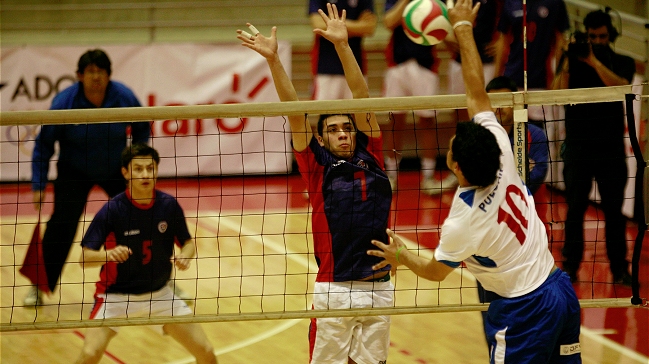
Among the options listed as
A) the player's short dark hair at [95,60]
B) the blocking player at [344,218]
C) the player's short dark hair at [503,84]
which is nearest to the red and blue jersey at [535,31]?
the player's short dark hair at [503,84]

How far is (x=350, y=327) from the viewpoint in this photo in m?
4.79

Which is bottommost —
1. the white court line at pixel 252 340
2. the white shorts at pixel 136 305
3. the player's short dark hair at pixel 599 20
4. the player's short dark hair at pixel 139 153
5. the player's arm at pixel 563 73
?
the white court line at pixel 252 340

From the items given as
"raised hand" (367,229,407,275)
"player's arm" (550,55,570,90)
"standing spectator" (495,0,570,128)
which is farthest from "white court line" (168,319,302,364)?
"standing spectator" (495,0,570,128)

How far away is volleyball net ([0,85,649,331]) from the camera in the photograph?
463cm

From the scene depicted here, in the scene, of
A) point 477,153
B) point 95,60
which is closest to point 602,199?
point 477,153

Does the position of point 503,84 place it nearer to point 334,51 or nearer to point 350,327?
point 350,327

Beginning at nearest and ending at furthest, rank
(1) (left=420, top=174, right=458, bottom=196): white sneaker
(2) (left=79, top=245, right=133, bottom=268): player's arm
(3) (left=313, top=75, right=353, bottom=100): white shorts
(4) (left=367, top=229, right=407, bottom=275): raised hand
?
1. (4) (left=367, top=229, right=407, bottom=275): raised hand
2. (2) (left=79, top=245, right=133, bottom=268): player's arm
3. (3) (left=313, top=75, right=353, bottom=100): white shorts
4. (1) (left=420, top=174, right=458, bottom=196): white sneaker

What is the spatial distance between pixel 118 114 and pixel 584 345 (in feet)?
13.1

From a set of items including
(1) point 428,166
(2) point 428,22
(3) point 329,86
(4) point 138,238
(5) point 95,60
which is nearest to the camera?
(4) point 138,238

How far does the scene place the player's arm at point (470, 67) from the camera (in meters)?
4.28

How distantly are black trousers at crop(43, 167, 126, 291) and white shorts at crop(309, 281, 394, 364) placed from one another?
321cm

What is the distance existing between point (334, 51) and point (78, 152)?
140 inches

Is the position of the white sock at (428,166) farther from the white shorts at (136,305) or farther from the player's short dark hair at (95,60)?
the white shorts at (136,305)

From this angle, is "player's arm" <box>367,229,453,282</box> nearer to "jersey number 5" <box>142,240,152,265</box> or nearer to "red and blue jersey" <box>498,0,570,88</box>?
"jersey number 5" <box>142,240,152,265</box>
